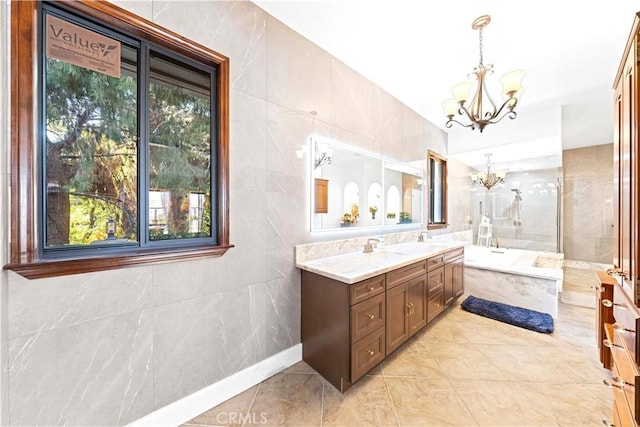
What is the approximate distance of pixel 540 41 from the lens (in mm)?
2139

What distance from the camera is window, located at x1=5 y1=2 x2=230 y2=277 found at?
1.06 metres

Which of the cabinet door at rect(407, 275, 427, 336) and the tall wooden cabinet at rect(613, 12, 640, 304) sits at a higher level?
the tall wooden cabinet at rect(613, 12, 640, 304)

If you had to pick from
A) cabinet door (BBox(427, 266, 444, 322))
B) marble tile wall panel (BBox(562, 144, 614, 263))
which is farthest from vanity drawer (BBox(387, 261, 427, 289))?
marble tile wall panel (BBox(562, 144, 614, 263))

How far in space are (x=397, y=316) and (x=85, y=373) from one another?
204 centimetres

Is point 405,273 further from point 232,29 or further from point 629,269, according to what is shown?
point 232,29

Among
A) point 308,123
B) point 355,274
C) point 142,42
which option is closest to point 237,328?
point 355,274

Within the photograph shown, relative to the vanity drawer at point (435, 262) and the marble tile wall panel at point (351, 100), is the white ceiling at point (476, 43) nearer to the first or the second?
the marble tile wall panel at point (351, 100)

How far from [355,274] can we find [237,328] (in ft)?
3.06

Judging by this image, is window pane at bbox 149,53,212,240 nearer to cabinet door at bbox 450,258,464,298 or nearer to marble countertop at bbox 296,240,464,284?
marble countertop at bbox 296,240,464,284

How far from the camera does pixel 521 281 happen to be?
3078 mm

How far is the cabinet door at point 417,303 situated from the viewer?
223cm

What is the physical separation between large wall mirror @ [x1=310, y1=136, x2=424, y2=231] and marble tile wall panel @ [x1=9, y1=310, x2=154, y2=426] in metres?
1.44

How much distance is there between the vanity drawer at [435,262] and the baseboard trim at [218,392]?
1.54m

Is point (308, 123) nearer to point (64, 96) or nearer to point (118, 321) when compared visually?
point (64, 96)
